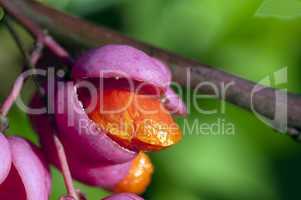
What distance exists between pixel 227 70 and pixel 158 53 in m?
0.39

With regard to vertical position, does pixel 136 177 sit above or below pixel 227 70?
below

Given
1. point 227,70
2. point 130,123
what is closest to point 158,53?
point 130,123

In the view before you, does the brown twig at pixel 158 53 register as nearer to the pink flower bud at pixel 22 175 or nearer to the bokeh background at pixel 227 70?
the pink flower bud at pixel 22 175

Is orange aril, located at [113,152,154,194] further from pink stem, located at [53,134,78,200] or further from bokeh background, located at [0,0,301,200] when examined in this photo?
A: bokeh background, located at [0,0,301,200]

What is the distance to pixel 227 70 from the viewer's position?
5.56 ft

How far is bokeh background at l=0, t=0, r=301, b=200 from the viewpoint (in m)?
1.69

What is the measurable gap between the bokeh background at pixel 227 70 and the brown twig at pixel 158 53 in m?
0.34

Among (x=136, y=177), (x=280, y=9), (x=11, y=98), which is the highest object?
(x=280, y=9)

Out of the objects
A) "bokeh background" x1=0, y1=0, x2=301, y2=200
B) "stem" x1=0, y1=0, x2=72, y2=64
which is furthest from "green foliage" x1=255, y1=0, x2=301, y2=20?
"stem" x1=0, y1=0, x2=72, y2=64

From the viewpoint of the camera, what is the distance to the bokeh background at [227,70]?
1693 mm

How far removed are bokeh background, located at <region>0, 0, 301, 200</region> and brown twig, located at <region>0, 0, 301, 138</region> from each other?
337 mm

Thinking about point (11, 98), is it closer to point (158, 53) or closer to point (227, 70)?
point (158, 53)

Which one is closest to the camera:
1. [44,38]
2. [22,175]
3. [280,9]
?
[22,175]

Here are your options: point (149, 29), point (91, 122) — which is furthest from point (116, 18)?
point (91, 122)
